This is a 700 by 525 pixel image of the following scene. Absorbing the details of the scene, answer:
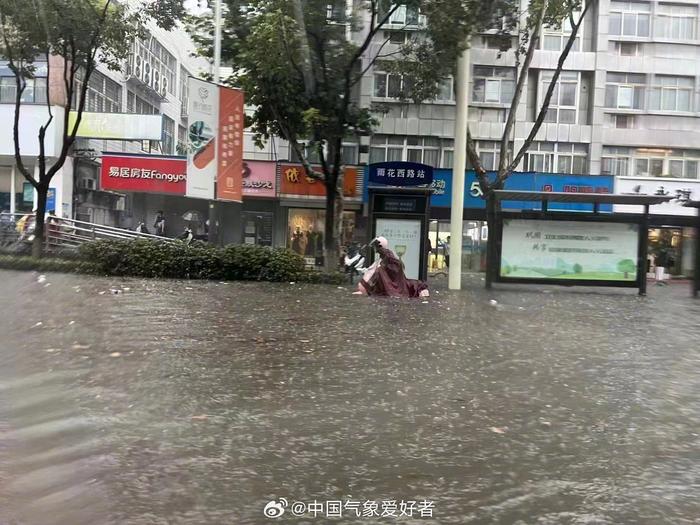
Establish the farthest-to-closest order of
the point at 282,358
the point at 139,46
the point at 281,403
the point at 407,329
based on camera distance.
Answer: the point at 139,46 → the point at 407,329 → the point at 282,358 → the point at 281,403

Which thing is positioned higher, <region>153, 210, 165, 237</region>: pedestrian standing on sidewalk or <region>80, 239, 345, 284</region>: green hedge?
<region>153, 210, 165, 237</region>: pedestrian standing on sidewalk

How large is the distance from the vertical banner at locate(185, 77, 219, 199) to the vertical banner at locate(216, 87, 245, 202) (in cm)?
15

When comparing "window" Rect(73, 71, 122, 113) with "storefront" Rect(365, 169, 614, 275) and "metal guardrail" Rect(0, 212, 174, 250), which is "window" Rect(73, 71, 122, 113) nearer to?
"metal guardrail" Rect(0, 212, 174, 250)

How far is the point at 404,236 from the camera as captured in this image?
53.6 feet

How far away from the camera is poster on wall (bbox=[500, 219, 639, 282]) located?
50.1ft

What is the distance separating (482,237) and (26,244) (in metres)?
16.8

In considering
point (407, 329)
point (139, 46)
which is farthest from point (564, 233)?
point (139, 46)

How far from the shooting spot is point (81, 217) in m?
28.5

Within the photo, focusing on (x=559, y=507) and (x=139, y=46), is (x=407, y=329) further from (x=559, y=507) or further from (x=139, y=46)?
(x=139, y=46)

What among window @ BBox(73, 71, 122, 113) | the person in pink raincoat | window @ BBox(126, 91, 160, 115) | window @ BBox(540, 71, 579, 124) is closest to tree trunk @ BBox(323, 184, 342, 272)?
the person in pink raincoat

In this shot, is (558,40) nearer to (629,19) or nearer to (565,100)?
(565,100)

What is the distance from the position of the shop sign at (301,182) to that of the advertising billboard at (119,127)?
5890mm

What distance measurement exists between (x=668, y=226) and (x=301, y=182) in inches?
586

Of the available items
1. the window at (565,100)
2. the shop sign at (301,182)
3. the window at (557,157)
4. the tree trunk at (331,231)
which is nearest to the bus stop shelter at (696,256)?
the tree trunk at (331,231)
